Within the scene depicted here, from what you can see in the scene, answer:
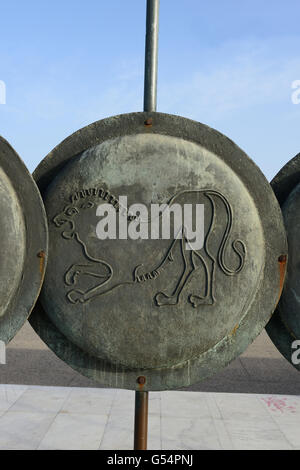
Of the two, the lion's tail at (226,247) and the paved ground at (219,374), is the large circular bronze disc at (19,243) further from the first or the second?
the paved ground at (219,374)

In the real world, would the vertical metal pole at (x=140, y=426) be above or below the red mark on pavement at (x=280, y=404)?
above

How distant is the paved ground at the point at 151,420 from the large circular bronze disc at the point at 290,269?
6.51ft

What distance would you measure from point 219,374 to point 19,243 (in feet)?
17.8

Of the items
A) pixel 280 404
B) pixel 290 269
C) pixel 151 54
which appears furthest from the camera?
pixel 280 404

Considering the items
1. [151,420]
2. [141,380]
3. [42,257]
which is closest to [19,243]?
[42,257]

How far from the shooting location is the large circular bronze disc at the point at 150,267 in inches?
78.2

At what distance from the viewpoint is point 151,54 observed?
2.32 m

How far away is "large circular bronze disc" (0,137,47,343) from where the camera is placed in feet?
6.48

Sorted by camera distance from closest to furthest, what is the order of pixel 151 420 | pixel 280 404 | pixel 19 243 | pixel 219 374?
pixel 19 243, pixel 151 420, pixel 280 404, pixel 219 374

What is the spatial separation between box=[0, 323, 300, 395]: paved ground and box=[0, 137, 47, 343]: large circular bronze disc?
4.29m

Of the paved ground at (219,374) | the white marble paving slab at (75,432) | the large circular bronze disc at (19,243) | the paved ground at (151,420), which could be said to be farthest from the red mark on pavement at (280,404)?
the large circular bronze disc at (19,243)

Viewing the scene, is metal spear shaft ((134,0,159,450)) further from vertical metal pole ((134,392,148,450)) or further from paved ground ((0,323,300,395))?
paved ground ((0,323,300,395))

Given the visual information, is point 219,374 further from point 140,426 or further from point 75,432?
point 140,426

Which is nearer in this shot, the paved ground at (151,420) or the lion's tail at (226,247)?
the lion's tail at (226,247)
